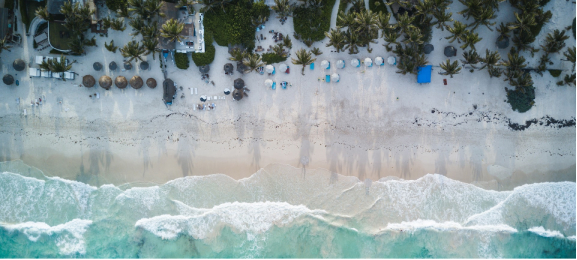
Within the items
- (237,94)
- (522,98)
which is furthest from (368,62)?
(522,98)

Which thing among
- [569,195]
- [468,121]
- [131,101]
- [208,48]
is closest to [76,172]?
[131,101]

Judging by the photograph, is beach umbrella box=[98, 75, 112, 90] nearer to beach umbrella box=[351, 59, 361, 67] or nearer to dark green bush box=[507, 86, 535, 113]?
beach umbrella box=[351, 59, 361, 67]

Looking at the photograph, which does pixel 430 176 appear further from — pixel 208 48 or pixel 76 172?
pixel 76 172

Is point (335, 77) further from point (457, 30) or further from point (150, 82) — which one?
point (150, 82)

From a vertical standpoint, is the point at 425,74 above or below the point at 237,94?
above

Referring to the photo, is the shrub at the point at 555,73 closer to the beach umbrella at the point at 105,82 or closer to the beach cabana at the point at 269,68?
the beach cabana at the point at 269,68

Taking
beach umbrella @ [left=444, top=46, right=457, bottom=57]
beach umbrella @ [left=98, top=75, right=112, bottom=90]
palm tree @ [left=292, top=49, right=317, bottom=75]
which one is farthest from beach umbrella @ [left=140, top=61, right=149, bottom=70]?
beach umbrella @ [left=444, top=46, right=457, bottom=57]

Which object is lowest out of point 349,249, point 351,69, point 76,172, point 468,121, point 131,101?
point 349,249

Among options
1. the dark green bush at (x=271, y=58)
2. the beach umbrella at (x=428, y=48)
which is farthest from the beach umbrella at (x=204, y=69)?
the beach umbrella at (x=428, y=48)
